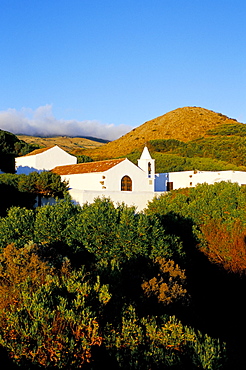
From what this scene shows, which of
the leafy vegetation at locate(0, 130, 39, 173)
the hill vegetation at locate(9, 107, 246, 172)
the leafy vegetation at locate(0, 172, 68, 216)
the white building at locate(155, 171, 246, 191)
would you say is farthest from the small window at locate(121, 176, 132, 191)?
the leafy vegetation at locate(0, 130, 39, 173)

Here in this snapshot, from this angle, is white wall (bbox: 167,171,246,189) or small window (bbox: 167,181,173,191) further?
small window (bbox: 167,181,173,191)

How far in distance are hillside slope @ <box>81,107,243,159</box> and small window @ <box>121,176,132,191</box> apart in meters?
38.6

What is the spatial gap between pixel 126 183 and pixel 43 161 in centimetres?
944

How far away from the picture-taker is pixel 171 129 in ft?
247

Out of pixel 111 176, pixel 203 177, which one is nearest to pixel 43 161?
pixel 111 176

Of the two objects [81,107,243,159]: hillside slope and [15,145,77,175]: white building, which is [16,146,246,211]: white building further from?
[81,107,243,159]: hillside slope

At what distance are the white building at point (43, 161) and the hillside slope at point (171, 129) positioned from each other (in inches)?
1285

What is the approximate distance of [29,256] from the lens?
8750mm

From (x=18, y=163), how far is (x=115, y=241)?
2525 cm

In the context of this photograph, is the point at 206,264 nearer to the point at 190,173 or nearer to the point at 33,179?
the point at 33,179

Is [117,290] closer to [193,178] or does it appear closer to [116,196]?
[116,196]

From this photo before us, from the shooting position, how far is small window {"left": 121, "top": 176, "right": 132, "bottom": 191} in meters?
28.0

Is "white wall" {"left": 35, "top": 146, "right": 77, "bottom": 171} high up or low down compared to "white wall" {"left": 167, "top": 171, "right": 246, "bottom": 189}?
up

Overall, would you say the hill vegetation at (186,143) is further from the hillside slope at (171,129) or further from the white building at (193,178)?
the white building at (193,178)
